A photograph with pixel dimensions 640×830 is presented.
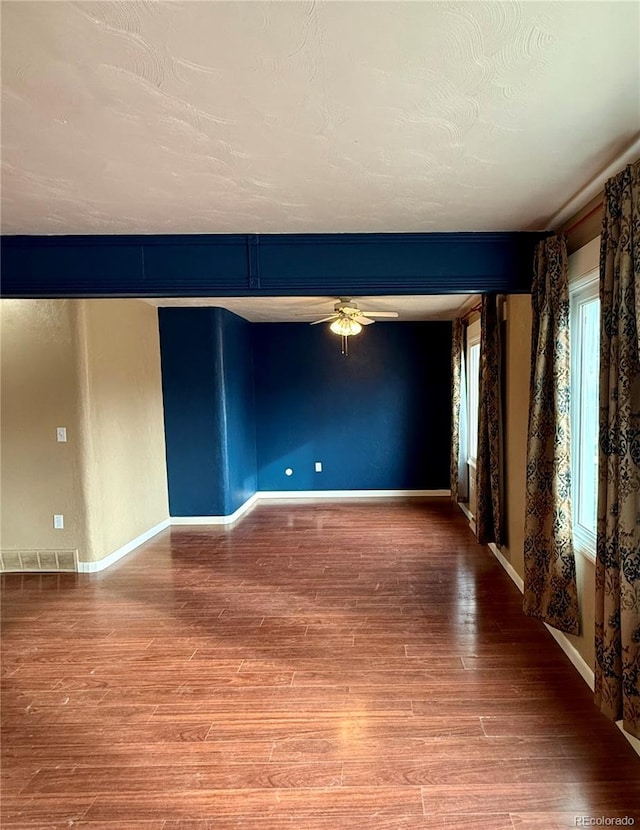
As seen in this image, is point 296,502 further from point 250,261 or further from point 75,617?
point 250,261

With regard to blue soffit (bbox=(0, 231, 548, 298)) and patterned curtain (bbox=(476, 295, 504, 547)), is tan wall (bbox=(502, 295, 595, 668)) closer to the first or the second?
patterned curtain (bbox=(476, 295, 504, 547))

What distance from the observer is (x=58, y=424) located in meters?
3.98

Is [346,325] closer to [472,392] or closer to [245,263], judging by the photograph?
[472,392]

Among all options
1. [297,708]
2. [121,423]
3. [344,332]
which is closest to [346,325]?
[344,332]

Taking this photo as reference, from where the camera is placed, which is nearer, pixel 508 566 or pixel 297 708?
pixel 297 708

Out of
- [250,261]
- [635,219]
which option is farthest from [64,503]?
[635,219]

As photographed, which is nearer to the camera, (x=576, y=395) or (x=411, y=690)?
(x=411, y=690)

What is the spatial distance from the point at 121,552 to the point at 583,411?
403 cm

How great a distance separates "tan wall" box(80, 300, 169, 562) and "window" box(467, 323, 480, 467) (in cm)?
353

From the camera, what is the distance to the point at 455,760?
1933 millimetres

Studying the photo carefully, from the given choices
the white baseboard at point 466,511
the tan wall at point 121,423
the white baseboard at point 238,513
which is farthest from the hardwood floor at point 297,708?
the white baseboard at point 466,511

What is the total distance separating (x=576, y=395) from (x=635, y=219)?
1.13 m

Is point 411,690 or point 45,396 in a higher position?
point 45,396

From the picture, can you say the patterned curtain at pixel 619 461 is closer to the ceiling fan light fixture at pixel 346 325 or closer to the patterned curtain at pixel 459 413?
the ceiling fan light fixture at pixel 346 325
